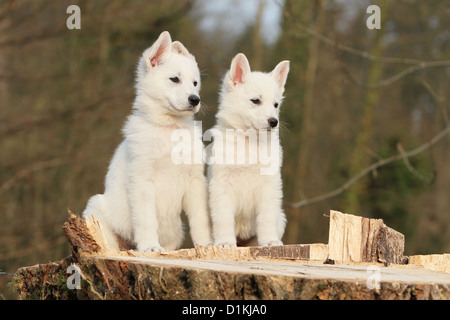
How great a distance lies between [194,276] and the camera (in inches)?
173

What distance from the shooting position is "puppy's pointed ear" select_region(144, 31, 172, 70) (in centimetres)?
633

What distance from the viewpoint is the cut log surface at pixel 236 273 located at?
13.9 ft

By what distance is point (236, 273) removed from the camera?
435 cm

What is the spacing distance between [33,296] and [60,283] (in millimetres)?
515

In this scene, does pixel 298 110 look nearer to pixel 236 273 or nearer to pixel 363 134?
pixel 363 134

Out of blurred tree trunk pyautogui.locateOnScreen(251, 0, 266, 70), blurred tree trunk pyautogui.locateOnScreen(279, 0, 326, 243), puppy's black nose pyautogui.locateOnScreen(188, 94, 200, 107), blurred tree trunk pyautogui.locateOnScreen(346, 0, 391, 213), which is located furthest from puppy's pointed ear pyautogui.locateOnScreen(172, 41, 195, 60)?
blurred tree trunk pyautogui.locateOnScreen(251, 0, 266, 70)

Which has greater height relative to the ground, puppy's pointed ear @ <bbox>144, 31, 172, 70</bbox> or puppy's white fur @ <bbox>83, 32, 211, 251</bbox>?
puppy's pointed ear @ <bbox>144, 31, 172, 70</bbox>

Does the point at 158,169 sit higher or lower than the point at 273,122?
lower

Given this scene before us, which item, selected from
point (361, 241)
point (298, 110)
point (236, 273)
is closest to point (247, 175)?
point (361, 241)

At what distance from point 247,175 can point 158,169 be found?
0.91m

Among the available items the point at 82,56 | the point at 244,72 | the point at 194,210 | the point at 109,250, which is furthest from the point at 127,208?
the point at 82,56

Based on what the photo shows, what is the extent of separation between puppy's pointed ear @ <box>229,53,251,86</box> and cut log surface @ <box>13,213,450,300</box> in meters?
1.93

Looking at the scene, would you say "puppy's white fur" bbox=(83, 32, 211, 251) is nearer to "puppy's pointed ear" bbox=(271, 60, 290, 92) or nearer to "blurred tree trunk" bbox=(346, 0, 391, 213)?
"puppy's pointed ear" bbox=(271, 60, 290, 92)

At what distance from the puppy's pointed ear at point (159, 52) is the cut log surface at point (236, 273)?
194 cm
